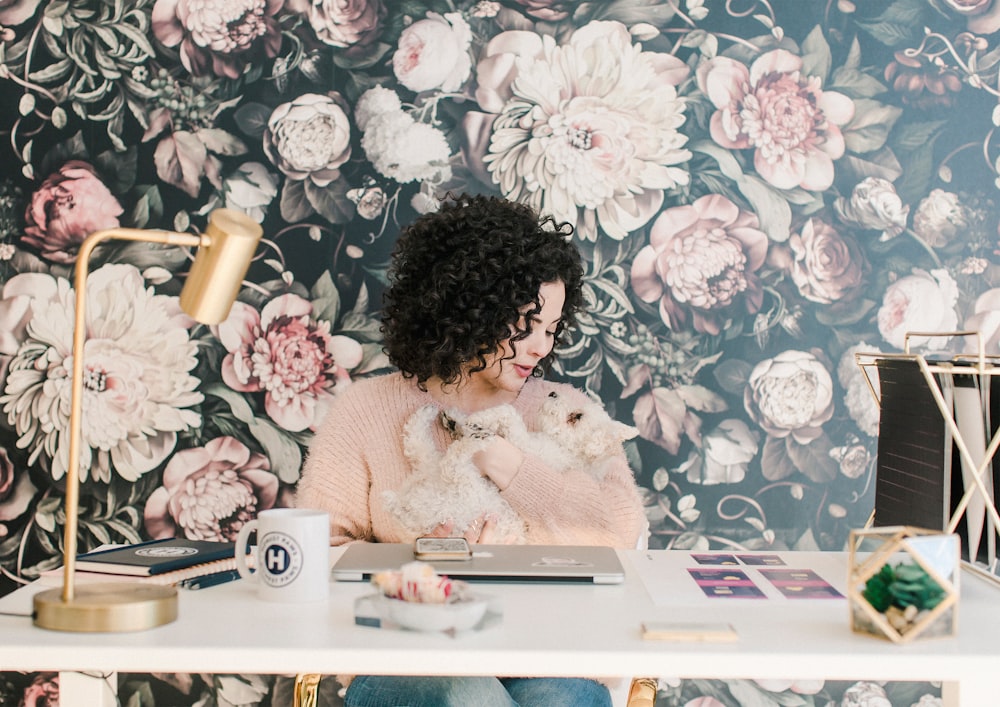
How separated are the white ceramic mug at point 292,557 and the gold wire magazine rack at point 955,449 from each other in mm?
806

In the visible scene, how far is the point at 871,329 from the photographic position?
2.14 meters

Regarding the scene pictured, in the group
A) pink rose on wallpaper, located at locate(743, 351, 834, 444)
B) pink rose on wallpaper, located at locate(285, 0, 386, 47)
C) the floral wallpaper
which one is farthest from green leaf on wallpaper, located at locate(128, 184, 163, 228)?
pink rose on wallpaper, located at locate(743, 351, 834, 444)

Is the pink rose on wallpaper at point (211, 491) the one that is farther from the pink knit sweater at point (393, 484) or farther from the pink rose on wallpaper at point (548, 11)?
the pink rose on wallpaper at point (548, 11)

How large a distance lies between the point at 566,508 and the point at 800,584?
1.68ft

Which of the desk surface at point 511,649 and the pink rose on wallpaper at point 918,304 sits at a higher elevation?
A: the pink rose on wallpaper at point 918,304

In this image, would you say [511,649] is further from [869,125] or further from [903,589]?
[869,125]

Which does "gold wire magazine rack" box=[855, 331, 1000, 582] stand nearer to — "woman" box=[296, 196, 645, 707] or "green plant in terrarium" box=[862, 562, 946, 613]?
"green plant in terrarium" box=[862, 562, 946, 613]

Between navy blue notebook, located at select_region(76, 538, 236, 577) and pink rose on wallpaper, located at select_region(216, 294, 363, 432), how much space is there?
79 cm

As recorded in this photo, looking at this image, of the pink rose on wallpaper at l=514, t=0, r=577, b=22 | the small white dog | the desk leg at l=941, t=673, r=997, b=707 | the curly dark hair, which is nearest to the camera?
the desk leg at l=941, t=673, r=997, b=707

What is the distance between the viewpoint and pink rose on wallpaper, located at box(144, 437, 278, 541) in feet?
7.05

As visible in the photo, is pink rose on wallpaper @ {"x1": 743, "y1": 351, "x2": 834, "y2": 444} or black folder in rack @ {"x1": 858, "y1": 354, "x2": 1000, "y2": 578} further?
pink rose on wallpaper @ {"x1": 743, "y1": 351, "x2": 834, "y2": 444}

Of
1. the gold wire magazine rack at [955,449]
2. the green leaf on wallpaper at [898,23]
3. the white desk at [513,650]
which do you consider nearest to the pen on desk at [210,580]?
the white desk at [513,650]

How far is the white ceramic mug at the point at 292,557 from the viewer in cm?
110

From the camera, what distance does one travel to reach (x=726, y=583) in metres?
1.22
